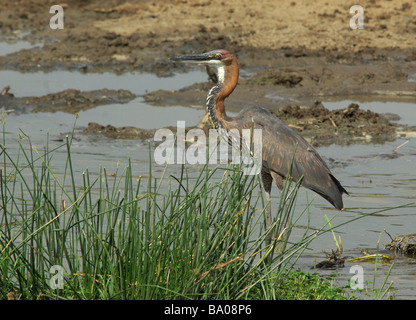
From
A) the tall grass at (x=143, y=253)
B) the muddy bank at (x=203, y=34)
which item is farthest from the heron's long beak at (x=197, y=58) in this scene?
the muddy bank at (x=203, y=34)

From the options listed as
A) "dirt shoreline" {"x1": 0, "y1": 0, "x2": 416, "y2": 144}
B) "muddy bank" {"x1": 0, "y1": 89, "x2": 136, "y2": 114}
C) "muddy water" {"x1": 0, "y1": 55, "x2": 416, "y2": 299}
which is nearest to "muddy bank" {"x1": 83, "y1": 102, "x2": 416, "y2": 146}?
"muddy water" {"x1": 0, "y1": 55, "x2": 416, "y2": 299}

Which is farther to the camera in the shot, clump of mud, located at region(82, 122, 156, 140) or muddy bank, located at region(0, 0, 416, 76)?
muddy bank, located at region(0, 0, 416, 76)

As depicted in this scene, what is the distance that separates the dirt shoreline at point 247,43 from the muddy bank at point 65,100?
0.20ft

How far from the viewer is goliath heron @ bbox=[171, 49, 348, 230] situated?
22.3 ft

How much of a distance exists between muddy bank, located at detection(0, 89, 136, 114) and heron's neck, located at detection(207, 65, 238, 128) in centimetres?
618

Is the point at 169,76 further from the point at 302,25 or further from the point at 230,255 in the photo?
the point at 230,255

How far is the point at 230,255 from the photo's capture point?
4.21 meters

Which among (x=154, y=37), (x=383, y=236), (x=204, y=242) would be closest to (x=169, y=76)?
(x=154, y=37)

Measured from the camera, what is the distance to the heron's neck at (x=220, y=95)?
22.4 feet

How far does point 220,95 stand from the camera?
684cm

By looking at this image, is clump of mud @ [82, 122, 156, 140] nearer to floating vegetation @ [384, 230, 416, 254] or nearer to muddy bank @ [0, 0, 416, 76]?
muddy bank @ [0, 0, 416, 76]

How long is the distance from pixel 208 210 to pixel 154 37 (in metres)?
14.7

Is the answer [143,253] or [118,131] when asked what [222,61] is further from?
[118,131]
